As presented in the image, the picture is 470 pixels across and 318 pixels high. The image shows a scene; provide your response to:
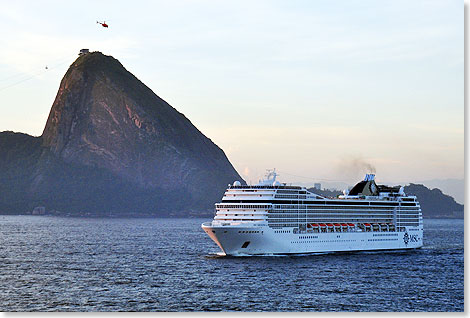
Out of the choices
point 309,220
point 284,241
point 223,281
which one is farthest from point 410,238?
point 223,281

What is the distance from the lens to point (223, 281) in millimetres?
64625

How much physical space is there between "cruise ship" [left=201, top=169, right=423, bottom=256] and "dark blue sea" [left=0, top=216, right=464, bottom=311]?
194 cm

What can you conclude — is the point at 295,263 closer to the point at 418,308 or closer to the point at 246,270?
the point at 246,270

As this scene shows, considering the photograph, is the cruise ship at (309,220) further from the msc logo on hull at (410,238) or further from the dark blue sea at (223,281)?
the dark blue sea at (223,281)

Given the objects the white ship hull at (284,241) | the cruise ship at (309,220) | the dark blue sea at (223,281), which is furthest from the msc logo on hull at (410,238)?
the white ship hull at (284,241)

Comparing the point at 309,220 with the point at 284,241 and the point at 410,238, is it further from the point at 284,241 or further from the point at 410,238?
the point at 410,238

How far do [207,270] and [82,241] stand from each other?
5365 cm

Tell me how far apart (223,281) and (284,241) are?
67.1 feet

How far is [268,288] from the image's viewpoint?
2406 inches

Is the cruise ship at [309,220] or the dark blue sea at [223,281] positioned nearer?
the dark blue sea at [223,281]

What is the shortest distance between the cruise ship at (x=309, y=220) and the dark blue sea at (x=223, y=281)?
1936 mm

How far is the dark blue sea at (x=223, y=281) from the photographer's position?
5375 centimetres

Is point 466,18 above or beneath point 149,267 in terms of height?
A: above

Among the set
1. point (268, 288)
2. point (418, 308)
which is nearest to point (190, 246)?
point (268, 288)
